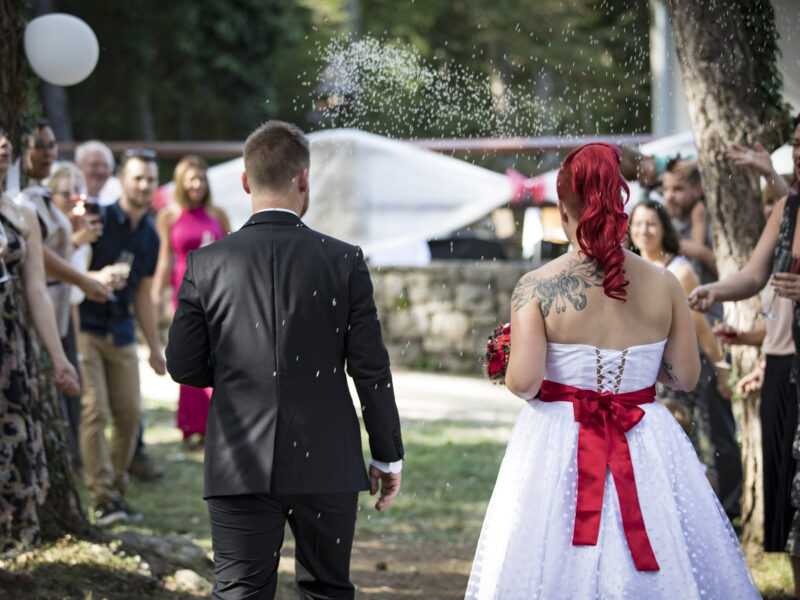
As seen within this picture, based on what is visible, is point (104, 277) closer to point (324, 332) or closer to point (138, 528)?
point (138, 528)

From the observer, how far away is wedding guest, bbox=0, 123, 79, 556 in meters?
4.23

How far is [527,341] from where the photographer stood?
322 centimetres

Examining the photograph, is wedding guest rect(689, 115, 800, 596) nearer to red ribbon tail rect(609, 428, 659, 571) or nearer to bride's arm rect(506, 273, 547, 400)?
red ribbon tail rect(609, 428, 659, 571)

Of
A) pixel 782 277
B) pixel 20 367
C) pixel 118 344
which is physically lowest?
pixel 118 344

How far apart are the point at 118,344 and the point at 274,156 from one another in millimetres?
3600

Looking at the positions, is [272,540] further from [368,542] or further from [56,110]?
[56,110]

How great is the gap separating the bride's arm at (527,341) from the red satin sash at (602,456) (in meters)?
0.14

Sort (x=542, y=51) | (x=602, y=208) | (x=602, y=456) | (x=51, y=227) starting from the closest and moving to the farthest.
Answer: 1. (x=602, y=208)
2. (x=602, y=456)
3. (x=51, y=227)
4. (x=542, y=51)

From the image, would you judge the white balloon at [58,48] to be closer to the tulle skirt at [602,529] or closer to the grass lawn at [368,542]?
the grass lawn at [368,542]

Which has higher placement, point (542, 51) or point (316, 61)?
point (316, 61)

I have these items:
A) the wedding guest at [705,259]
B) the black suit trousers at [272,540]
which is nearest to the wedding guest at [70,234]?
the black suit trousers at [272,540]

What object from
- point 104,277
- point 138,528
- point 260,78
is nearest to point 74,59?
point 104,277

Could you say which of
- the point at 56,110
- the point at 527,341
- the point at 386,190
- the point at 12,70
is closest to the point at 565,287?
the point at 527,341

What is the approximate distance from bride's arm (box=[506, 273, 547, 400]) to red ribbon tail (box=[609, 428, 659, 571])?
0.34m
